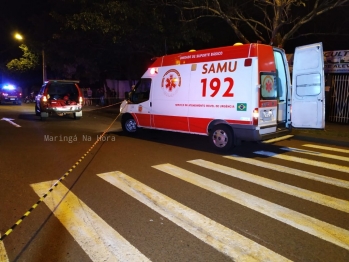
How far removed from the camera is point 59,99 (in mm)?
15320

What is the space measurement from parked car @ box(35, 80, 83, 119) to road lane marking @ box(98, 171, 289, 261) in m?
11.0

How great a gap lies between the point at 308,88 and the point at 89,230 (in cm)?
756

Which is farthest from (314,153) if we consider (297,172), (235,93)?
(235,93)

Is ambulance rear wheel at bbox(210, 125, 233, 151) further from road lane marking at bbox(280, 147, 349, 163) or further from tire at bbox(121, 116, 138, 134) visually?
tire at bbox(121, 116, 138, 134)

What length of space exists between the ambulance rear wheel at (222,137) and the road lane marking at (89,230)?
14.5ft

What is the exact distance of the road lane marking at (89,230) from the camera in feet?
10.5

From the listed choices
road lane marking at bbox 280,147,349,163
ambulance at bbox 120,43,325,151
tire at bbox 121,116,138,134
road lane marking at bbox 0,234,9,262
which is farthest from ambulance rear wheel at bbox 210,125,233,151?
road lane marking at bbox 0,234,9,262

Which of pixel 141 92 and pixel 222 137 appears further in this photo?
pixel 141 92

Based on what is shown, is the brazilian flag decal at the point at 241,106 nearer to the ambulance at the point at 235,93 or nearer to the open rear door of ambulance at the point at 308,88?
the ambulance at the point at 235,93

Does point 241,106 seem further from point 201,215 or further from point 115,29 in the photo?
point 115,29

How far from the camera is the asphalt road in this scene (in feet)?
10.8

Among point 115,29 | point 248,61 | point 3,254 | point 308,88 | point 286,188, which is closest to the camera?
point 3,254

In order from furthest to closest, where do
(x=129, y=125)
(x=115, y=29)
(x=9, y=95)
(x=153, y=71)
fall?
(x=9, y=95) < (x=115, y=29) < (x=129, y=125) < (x=153, y=71)

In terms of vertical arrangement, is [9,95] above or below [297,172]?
above
